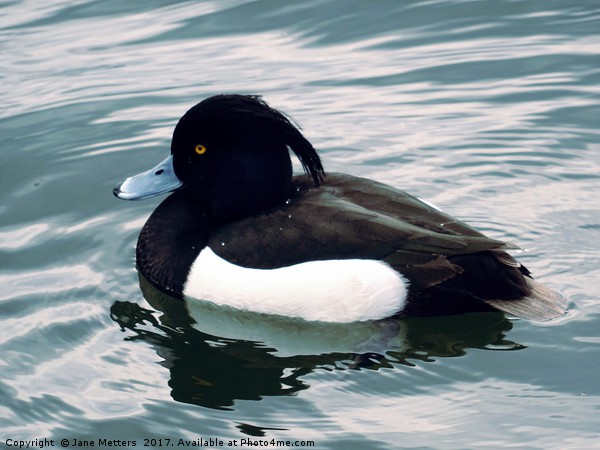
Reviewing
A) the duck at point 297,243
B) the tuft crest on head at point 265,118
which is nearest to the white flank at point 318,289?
the duck at point 297,243

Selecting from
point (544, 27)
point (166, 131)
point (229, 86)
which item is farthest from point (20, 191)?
point (544, 27)

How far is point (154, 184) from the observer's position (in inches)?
268

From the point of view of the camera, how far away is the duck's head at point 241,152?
20.9 feet

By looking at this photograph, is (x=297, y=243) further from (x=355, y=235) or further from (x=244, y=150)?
(x=244, y=150)

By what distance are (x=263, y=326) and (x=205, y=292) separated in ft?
1.26

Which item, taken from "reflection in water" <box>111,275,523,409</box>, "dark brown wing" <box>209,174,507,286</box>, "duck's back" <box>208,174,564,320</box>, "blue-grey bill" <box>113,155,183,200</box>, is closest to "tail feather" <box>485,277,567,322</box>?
"duck's back" <box>208,174,564,320</box>

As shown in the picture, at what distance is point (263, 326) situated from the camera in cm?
619

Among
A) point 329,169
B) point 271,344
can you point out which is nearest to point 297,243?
point 271,344

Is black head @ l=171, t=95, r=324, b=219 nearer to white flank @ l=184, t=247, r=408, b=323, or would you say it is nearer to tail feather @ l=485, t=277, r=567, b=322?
white flank @ l=184, t=247, r=408, b=323

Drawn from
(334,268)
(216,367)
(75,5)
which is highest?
(75,5)

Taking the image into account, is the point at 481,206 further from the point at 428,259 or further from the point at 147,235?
the point at 147,235

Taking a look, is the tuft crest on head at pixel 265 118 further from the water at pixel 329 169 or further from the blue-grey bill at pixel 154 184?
the water at pixel 329 169

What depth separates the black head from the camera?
638cm

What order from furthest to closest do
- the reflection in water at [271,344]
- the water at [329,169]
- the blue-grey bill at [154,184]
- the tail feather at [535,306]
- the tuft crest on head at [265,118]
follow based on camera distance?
1. the blue-grey bill at [154,184]
2. the tuft crest on head at [265,118]
3. the tail feather at [535,306]
4. the reflection in water at [271,344]
5. the water at [329,169]
